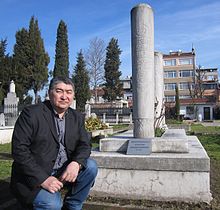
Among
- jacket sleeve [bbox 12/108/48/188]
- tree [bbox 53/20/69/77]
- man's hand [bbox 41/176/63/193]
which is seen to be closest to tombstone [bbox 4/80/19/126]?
jacket sleeve [bbox 12/108/48/188]

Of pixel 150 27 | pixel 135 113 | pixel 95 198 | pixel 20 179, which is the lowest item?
pixel 95 198

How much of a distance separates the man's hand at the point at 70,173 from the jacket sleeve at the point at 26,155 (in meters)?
0.19

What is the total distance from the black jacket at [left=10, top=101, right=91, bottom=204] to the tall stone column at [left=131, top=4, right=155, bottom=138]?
2.60m

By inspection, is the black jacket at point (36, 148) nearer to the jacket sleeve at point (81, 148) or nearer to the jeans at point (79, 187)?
the jacket sleeve at point (81, 148)

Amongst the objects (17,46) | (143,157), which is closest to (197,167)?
(143,157)

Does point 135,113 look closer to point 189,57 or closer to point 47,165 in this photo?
point 47,165

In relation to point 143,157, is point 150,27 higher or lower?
higher

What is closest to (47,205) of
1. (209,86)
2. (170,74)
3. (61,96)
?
(61,96)

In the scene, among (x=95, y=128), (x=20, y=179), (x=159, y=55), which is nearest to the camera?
(x=20, y=179)

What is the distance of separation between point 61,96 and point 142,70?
2.77 m

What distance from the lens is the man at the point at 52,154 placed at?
266cm

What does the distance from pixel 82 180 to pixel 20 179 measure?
618mm

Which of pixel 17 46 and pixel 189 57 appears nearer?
pixel 17 46

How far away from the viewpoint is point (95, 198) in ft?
15.7
